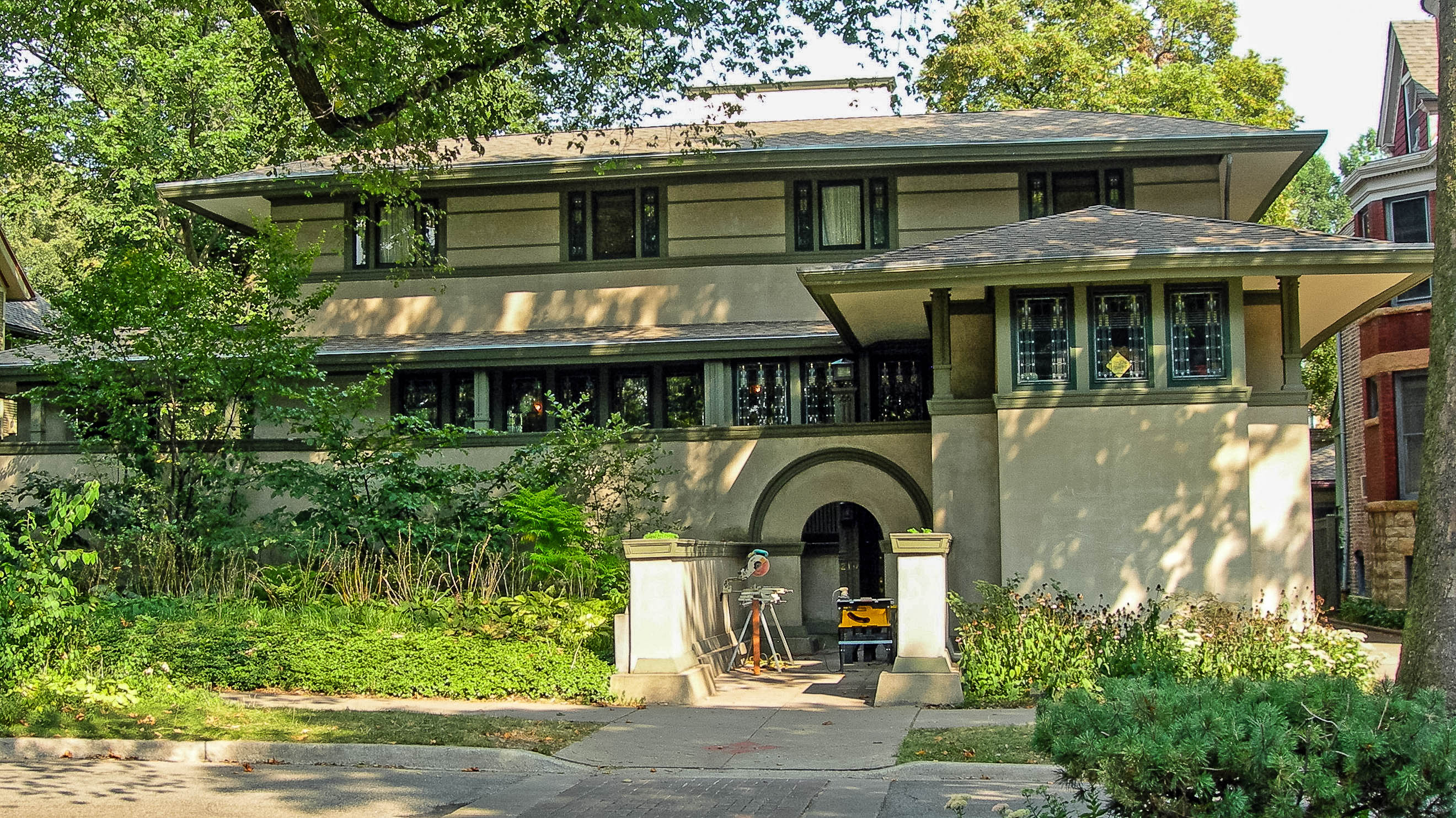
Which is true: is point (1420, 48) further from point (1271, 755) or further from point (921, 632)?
point (1271, 755)

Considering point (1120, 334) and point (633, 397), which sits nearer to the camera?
point (1120, 334)

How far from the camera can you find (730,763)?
1033 centimetres

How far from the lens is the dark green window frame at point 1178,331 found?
15195mm

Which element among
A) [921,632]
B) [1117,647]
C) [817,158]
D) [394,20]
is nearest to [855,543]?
[817,158]

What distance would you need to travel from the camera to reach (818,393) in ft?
66.8

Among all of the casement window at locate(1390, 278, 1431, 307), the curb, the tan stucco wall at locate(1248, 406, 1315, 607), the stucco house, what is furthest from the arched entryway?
the curb

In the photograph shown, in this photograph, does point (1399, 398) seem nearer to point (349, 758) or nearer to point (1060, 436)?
point (1060, 436)

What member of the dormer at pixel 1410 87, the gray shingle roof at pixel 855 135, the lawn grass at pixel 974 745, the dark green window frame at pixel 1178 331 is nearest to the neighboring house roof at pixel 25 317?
the gray shingle roof at pixel 855 135

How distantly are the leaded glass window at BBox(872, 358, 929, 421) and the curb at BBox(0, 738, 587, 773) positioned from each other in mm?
10671

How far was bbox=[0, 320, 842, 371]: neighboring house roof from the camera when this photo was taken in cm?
2009

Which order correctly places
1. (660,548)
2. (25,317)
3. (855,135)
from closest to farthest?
(660,548), (855,135), (25,317)

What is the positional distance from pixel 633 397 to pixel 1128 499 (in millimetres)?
8777

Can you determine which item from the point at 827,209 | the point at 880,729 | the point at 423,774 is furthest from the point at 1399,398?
the point at 423,774

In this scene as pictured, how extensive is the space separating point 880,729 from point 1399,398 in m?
16.6
